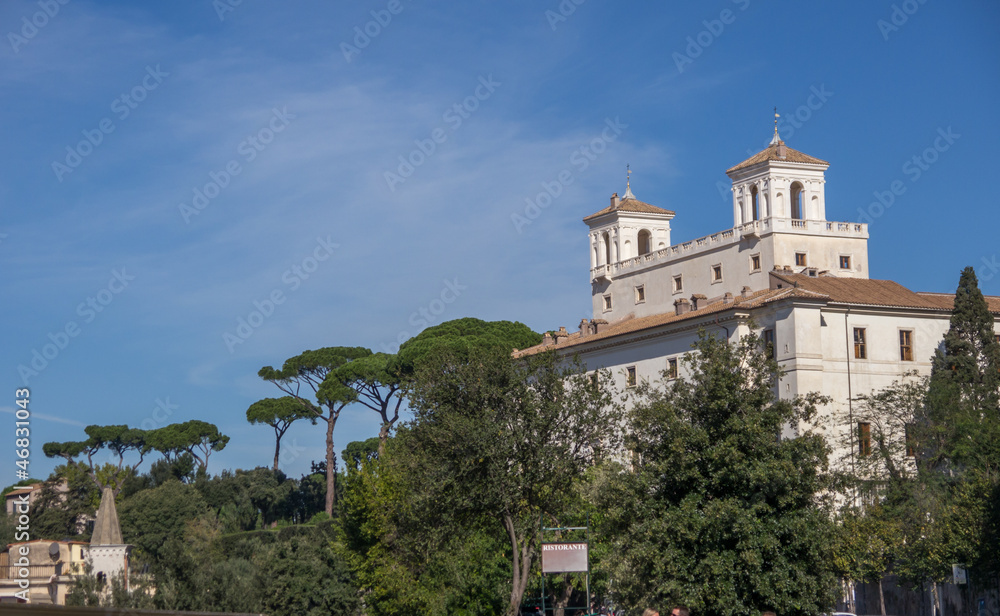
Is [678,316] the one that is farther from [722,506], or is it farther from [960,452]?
[722,506]

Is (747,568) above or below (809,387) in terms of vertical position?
below

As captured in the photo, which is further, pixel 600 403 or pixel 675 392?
pixel 600 403

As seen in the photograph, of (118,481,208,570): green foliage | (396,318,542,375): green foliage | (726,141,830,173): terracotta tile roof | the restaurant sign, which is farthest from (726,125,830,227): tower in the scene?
(118,481,208,570): green foliage

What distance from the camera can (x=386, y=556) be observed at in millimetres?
52406

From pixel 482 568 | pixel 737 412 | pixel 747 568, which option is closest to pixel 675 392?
pixel 737 412

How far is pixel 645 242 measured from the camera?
86.0 metres

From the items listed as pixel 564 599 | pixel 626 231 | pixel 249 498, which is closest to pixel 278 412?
pixel 249 498

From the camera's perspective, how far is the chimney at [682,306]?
223 ft

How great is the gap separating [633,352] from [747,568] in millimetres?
43712

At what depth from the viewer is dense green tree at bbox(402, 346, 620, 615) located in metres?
42.8

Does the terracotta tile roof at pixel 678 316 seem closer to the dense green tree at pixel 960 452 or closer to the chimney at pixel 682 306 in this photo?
the chimney at pixel 682 306

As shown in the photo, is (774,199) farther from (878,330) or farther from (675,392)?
(675,392)

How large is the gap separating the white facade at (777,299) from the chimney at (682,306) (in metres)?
0.11

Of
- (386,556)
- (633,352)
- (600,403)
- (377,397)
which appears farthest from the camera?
(377,397)
